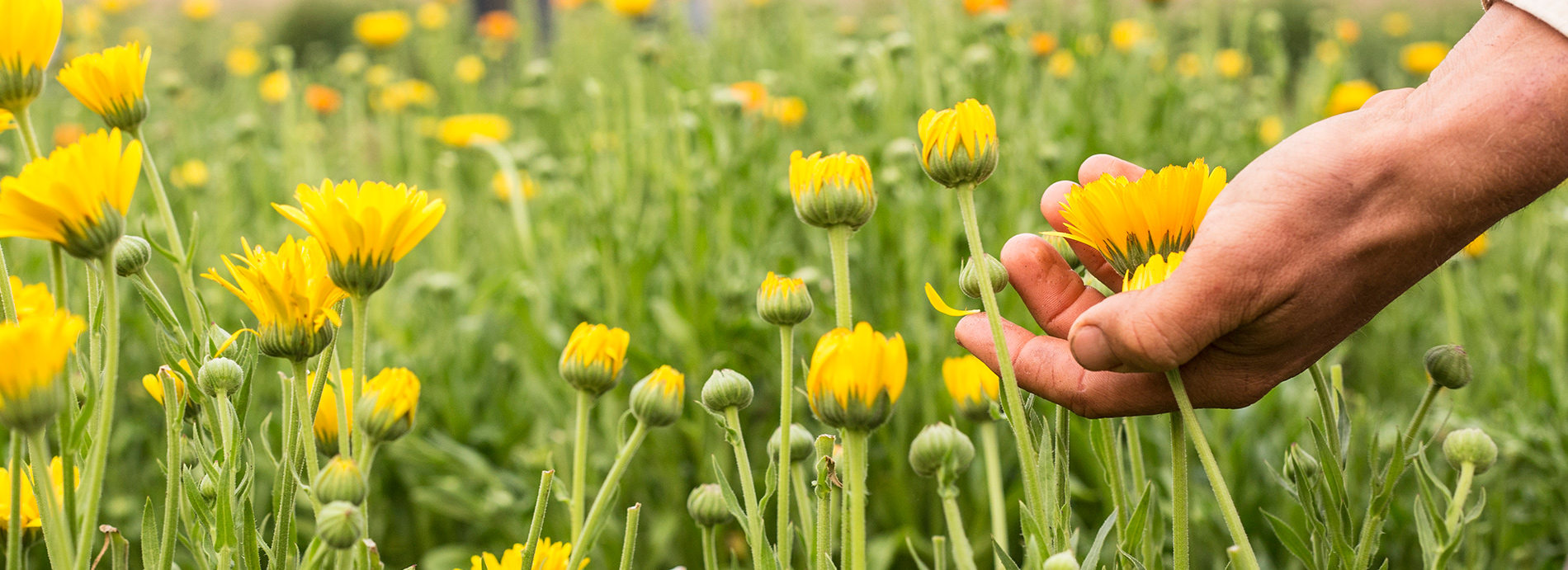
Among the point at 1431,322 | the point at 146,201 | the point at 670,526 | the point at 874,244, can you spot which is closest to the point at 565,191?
the point at 874,244

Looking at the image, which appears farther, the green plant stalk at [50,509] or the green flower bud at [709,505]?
the green flower bud at [709,505]

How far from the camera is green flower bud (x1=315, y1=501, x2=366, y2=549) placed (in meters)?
0.60

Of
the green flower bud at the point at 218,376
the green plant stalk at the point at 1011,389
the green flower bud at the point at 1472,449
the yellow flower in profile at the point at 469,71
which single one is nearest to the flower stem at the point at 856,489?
the green plant stalk at the point at 1011,389

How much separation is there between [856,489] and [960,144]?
0.25m

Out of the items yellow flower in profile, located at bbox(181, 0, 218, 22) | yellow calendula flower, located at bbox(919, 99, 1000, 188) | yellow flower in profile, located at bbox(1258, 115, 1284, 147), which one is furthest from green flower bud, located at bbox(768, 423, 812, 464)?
yellow flower in profile, located at bbox(181, 0, 218, 22)

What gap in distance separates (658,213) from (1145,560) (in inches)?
61.1

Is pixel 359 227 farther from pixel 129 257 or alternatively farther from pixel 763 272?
pixel 763 272

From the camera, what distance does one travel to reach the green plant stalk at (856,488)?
693mm

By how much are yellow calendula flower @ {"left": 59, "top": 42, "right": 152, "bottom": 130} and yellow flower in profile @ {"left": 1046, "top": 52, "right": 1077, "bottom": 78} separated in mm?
2488

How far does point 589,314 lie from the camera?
75.4 inches

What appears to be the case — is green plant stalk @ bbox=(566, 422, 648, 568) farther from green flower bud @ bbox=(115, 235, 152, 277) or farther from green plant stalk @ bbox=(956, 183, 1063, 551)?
green flower bud @ bbox=(115, 235, 152, 277)

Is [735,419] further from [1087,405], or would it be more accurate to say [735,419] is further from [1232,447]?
[1232,447]

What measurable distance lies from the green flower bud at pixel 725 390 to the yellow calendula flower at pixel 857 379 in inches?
4.9

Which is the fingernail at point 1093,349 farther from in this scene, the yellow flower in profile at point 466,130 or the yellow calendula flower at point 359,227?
the yellow flower in profile at point 466,130
